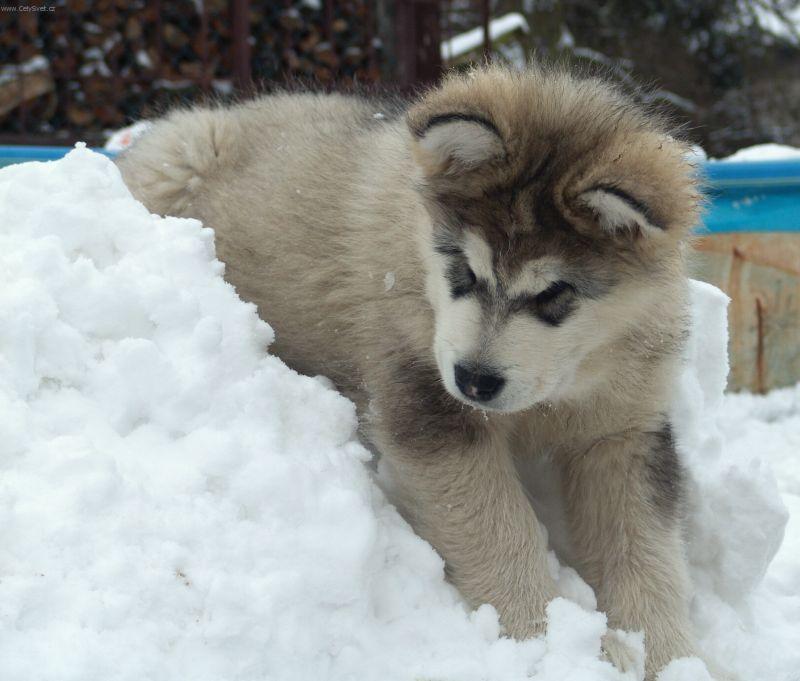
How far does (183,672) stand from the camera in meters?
2.19

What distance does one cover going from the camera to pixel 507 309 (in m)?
2.62

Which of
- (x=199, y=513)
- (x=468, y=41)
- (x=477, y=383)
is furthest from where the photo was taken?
(x=468, y=41)

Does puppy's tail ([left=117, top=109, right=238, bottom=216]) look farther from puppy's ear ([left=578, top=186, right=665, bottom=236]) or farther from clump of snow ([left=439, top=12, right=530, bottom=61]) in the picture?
clump of snow ([left=439, top=12, right=530, bottom=61])

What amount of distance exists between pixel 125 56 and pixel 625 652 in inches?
286

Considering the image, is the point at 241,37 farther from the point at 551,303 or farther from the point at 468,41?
the point at 551,303

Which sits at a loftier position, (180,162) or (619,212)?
(619,212)

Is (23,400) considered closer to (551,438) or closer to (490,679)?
(490,679)

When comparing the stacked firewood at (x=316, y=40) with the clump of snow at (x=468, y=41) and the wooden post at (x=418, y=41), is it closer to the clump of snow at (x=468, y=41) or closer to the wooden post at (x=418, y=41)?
the wooden post at (x=418, y=41)

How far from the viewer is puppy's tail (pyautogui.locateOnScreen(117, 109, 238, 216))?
4.14 m

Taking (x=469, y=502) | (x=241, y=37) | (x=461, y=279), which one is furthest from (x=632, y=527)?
(x=241, y=37)

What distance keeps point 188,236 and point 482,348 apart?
3.64ft

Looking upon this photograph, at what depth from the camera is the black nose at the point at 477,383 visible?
2588mm

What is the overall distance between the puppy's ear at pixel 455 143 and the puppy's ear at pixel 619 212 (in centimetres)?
29

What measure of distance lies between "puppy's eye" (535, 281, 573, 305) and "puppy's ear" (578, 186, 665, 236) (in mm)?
175
